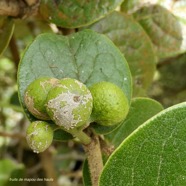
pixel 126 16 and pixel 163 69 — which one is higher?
pixel 126 16

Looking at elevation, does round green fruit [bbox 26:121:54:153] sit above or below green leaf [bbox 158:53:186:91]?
above

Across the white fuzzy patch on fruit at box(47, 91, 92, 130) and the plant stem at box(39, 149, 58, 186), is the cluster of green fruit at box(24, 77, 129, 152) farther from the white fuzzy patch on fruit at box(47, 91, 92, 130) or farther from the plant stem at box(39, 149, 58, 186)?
A: the plant stem at box(39, 149, 58, 186)

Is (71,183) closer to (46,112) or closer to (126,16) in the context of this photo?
(126,16)

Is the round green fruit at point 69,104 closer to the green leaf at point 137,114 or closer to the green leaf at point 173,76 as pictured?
the green leaf at point 137,114

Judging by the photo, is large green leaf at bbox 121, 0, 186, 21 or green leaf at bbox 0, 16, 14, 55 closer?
green leaf at bbox 0, 16, 14, 55

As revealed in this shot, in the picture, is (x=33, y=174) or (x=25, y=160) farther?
(x=25, y=160)

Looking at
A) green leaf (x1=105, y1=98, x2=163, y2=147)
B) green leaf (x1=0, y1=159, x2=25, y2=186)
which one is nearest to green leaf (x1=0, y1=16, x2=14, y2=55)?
green leaf (x1=105, y1=98, x2=163, y2=147)

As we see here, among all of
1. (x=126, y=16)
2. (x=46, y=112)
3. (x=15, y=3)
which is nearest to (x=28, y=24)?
(x=126, y=16)

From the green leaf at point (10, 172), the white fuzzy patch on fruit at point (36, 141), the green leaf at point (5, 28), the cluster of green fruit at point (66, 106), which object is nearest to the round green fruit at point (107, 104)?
the cluster of green fruit at point (66, 106)
